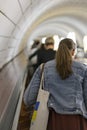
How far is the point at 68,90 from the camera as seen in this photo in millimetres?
2732

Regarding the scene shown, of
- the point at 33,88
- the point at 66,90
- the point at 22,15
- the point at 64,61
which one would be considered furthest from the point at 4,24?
the point at 22,15

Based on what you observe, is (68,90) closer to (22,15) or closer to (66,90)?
(66,90)

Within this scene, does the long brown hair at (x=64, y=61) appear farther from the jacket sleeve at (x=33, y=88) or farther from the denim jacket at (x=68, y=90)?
the jacket sleeve at (x=33, y=88)

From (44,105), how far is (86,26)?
1056 centimetres

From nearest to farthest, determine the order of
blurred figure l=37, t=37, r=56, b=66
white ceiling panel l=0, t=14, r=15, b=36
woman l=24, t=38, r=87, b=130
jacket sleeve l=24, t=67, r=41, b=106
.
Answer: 1. woman l=24, t=38, r=87, b=130
2. jacket sleeve l=24, t=67, r=41, b=106
3. white ceiling panel l=0, t=14, r=15, b=36
4. blurred figure l=37, t=37, r=56, b=66

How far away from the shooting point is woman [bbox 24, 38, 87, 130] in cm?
269

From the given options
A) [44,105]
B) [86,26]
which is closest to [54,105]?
[44,105]

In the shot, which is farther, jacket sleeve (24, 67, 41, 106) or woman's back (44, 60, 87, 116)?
jacket sleeve (24, 67, 41, 106)

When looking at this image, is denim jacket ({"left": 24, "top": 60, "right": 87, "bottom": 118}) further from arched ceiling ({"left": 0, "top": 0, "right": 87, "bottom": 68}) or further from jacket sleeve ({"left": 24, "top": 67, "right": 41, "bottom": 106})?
arched ceiling ({"left": 0, "top": 0, "right": 87, "bottom": 68})

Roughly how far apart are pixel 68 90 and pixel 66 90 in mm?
20

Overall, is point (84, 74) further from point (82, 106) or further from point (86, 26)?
point (86, 26)

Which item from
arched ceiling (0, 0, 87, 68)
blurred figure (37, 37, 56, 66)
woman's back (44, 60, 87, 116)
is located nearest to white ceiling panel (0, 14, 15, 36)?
arched ceiling (0, 0, 87, 68)

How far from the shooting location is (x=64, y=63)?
2777 mm

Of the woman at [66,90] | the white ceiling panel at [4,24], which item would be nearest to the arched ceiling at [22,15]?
the white ceiling panel at [4,24]
